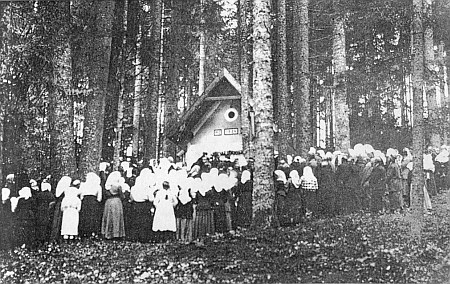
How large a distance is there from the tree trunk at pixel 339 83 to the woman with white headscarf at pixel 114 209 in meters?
2.02

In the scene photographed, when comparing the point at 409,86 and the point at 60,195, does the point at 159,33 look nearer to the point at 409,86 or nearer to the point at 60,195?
the point at 60,195

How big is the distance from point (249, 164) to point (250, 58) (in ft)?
3.06

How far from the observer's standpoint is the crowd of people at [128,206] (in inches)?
185

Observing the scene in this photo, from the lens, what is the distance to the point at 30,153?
5.06 m

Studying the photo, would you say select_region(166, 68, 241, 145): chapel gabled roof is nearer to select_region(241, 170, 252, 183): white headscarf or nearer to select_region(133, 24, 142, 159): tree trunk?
select_region(133, 24, 142, 159): tree trunk

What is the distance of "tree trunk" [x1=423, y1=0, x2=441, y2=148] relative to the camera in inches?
172

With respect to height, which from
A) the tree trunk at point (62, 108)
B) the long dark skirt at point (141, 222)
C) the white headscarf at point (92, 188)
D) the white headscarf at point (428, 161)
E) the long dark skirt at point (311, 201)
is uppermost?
the tree trunk at point (62, 108)

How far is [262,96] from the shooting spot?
4719 millimetres

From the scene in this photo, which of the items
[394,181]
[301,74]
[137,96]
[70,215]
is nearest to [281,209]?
[394,181]

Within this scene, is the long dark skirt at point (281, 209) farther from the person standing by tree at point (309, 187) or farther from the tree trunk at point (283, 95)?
the tree trunk at point (283, 95)

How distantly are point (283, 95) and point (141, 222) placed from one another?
174 centimetres

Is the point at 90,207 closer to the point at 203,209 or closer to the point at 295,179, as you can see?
the point at 203,209

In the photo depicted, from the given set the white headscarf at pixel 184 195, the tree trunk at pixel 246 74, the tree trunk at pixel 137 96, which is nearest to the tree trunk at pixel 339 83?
the tree trunk at pixel 246 74

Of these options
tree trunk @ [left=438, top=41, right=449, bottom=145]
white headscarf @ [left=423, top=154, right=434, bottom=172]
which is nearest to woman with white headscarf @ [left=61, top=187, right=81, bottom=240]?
white headscarf @ [left=423, top=154, right=434, bottom=172]
